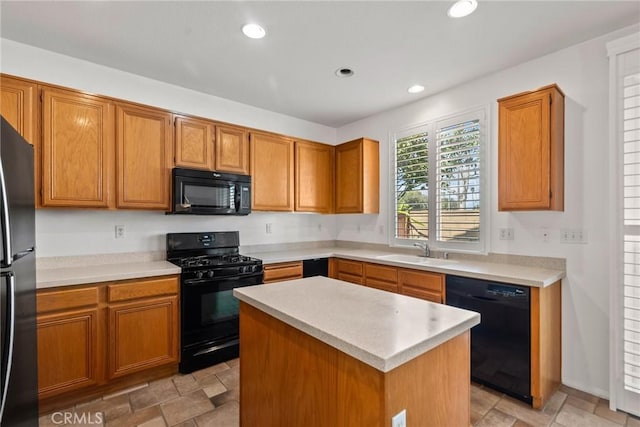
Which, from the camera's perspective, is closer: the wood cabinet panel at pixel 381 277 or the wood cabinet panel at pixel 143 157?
the wood cabinet panel at pixel 143 157

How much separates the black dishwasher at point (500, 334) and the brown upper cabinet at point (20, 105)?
11.3 feet

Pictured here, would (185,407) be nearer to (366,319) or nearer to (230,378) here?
(230,378)

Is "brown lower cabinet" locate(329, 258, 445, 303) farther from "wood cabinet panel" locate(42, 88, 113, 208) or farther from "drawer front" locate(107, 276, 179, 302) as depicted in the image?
"wood cabinet panel" locate(42, 88, 113, 208)

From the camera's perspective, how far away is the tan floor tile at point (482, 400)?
217 cm

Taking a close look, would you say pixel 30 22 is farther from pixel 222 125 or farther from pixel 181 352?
pixel 181 352

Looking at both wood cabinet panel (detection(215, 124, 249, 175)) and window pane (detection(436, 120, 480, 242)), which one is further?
wood cabinet panel (detection(215, 124, 249, 175))

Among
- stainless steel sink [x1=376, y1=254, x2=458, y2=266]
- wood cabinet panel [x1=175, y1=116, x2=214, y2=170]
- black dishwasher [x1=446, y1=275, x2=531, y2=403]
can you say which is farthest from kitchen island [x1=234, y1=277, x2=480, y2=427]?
wood cabinet panel [x1=175, y1=116, x2=214, y2=170]

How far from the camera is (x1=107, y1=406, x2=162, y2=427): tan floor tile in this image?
2010 mm

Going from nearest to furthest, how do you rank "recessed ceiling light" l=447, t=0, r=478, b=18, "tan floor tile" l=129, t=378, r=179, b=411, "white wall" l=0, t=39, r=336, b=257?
"recessed ceiling light" l=447, t=0, r=478, b=18 → "tan floor tile" l=129, t=378, r=179, b=411 → "white wall" l=0, t=39, r=336, b=257

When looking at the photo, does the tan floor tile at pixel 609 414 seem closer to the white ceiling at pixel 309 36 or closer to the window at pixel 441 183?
the window at pixel 441 183

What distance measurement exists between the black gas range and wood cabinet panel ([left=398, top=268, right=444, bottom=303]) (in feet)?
4.58

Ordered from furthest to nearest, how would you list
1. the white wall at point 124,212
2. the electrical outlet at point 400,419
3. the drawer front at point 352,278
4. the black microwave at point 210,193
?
1. the drawer front at point 352,278
2. the black microwave at point 210,193
3. the white wall at point 124,212
4. the electrical outlet at point 400,419

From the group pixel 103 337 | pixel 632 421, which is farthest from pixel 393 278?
pixel 103 337

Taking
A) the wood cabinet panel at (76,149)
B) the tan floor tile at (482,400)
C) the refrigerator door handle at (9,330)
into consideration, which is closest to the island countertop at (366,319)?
the refrigerator door handle at (9,330)
